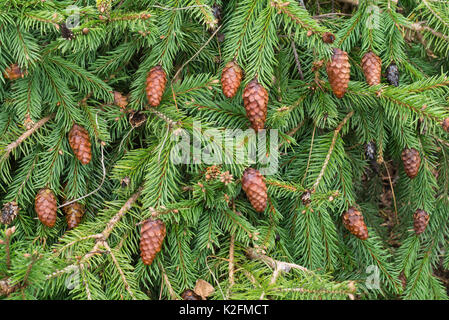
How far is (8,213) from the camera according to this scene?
1.51 metres

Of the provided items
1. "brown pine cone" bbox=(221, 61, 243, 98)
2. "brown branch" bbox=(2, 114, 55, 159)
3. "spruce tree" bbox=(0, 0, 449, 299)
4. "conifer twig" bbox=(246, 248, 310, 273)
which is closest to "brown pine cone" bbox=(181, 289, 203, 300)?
"spruce tree" bbox=(0, 0, 449, 299)

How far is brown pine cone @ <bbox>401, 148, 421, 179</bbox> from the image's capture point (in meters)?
1.73

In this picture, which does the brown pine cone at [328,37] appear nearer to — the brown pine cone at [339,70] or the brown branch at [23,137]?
the brown pine cone at [339,70]

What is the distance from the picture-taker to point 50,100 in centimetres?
160

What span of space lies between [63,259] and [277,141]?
2.96 ft

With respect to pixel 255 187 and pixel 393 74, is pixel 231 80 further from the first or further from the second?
pixel 393 74

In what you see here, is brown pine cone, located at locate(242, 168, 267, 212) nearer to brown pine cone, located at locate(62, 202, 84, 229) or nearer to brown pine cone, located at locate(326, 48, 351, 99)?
brown pine cone, located at locate(326, 48, 351, 99)

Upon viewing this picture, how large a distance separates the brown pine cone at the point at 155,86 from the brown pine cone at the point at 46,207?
0.53m

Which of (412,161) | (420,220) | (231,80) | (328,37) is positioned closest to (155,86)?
(231,80)

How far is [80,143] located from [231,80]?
0.63 metres
